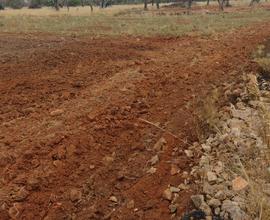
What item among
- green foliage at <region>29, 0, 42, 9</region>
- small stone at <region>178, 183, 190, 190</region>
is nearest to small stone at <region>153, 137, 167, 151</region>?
small stone at <region>178, 183, 190, 190</region>

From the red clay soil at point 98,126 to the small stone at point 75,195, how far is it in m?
0.01

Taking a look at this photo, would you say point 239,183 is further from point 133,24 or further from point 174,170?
point 133,24

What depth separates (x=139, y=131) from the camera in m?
7.27

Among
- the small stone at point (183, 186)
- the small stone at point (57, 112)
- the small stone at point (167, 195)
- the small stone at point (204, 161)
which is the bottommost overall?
the small stone at point (57, 112)

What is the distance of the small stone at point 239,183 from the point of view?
4930mm

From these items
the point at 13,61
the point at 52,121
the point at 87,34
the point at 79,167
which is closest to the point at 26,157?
the point at 79,167

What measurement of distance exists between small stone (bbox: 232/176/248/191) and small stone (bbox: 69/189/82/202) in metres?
1.77

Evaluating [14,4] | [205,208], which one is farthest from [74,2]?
[205,208]

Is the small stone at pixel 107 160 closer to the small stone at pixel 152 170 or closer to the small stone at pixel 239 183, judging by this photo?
the small stone at pixel 152 170

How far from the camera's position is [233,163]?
17.9 feet

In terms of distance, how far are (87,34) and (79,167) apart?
15351mm

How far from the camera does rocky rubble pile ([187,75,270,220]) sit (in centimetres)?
470

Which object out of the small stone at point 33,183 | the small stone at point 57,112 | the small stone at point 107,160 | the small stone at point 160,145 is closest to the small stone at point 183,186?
the small stone at point 160,145

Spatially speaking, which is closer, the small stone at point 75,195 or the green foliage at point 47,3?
the small stone at point 75,195
